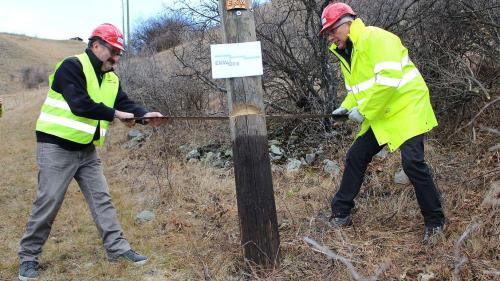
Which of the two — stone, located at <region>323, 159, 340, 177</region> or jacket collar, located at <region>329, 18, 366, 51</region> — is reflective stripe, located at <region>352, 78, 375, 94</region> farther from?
stone, located at <region>323, 159, 340, 177</region>

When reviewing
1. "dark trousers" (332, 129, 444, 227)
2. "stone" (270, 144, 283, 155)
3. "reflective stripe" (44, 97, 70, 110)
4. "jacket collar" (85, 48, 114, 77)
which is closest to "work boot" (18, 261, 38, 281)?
"reflective stripe" (44, 97, 70, 110)

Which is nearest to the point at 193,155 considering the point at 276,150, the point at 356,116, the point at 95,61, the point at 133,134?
the point at 276,150

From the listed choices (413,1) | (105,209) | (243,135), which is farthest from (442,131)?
(105,209)

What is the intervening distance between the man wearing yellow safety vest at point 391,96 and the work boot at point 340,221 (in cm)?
65

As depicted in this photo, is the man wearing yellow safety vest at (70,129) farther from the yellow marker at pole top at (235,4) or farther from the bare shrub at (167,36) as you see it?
the bare shrub at (167,36)

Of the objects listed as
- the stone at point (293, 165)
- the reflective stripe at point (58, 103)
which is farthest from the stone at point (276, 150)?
the reflective stripe at point (58, 103)

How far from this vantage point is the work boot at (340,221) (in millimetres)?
4407

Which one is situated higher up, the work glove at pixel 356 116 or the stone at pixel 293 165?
the work glove at pixel 356 116

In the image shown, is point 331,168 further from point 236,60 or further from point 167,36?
point 167,36

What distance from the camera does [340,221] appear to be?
4438 mm

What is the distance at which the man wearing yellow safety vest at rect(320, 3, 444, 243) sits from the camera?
391cm

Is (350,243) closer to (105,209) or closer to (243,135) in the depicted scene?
(243,135)

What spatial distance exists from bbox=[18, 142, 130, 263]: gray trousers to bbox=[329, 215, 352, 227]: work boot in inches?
70.1

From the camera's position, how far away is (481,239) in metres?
3.65
